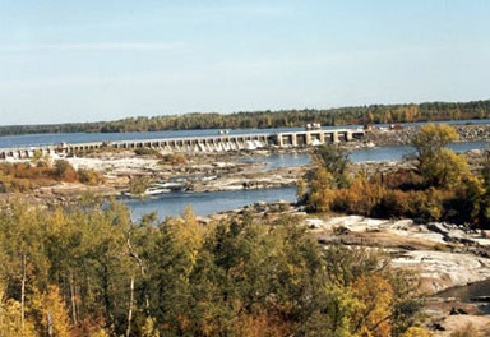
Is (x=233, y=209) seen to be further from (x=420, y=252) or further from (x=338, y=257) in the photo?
(x=338, y=257)

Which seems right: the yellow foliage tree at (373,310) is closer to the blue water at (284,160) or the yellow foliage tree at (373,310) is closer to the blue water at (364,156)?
the blue water at (284,160)

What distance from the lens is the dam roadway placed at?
118m

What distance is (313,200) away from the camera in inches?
2226

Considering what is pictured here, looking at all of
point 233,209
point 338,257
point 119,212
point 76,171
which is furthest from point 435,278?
point 76,171

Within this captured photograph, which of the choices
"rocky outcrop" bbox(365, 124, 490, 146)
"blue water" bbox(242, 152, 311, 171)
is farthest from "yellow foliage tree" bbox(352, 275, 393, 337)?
"rocky outcrop" bbox(365, 124, 490, 146)

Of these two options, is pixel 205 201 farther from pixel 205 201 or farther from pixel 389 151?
pixel 389 151

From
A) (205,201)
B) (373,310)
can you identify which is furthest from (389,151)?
(373,310)

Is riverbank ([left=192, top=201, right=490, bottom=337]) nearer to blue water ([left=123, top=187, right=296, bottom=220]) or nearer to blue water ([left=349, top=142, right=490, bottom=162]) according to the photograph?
blue water ([left=123, top=187, right=296, bottom=220])

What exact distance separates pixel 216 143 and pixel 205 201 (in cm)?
6350

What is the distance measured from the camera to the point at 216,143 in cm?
13012

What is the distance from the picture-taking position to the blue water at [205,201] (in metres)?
61.2

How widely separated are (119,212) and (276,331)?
436 inches

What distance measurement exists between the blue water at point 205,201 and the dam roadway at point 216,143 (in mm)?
45157

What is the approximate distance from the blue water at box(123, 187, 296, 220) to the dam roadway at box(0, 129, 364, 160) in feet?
148
